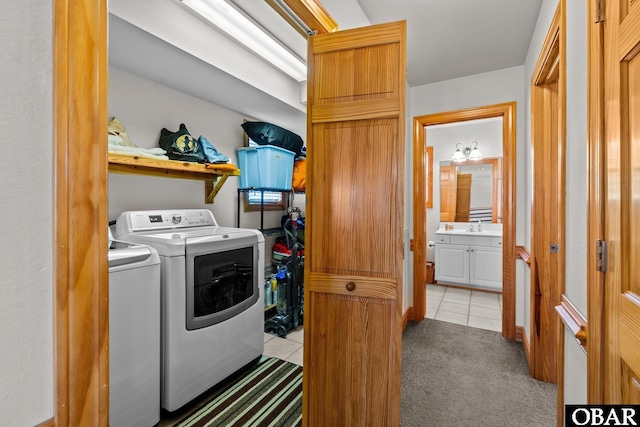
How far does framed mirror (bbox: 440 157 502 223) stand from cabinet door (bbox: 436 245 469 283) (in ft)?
2.00

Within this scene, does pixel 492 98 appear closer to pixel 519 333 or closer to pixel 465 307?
pixel 519 333

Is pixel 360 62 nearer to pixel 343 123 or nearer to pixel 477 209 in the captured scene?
pixel 343 123

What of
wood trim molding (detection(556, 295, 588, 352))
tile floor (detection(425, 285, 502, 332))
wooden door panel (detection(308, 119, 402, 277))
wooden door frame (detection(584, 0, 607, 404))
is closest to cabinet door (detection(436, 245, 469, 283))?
tile floor (detection(425, 285, 502, 332))

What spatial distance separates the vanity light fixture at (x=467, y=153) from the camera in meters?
4.50

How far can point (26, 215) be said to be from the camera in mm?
480

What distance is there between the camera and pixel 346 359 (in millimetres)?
1448

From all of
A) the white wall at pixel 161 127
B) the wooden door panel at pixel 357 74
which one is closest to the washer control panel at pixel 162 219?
the white wall at pixel 161 127

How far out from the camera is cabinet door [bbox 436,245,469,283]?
4.30 m

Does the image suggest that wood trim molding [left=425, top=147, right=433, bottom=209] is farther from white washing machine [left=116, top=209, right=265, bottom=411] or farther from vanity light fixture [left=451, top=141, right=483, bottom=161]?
white washing machine [left=116, top=209, right=265, bottom=411]

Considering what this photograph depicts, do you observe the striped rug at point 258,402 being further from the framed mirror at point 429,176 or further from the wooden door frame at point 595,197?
the framed mirror at point 429,176

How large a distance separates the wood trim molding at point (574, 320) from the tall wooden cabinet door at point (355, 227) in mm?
635

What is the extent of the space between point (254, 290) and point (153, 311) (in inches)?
30.8

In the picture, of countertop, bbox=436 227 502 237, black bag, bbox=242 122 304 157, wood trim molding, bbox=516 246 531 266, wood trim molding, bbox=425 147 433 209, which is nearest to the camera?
wood trim molding, bbox=516 246 531 266

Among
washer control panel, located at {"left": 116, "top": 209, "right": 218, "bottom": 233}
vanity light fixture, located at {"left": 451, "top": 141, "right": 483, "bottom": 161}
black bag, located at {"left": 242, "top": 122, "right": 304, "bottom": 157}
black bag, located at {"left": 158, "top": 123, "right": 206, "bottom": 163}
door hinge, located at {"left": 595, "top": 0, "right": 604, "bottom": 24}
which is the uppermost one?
vanity light fixture, located at {"left": 451, "top": 141, "right": 483, "bottom": 161}
